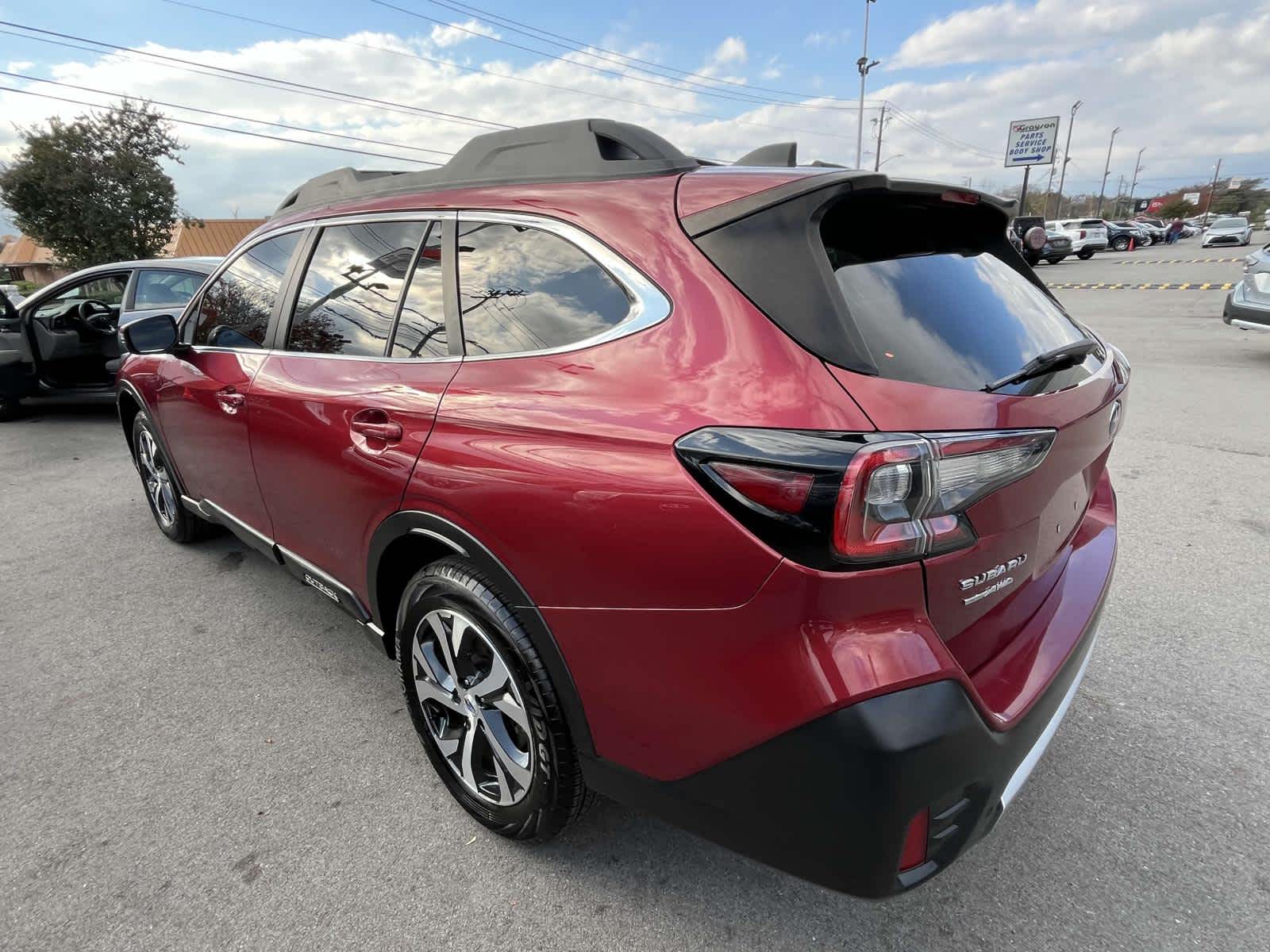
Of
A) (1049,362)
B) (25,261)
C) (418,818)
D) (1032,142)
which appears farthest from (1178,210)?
(25,261)

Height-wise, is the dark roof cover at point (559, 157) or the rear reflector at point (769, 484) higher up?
the dark roof cover at point (559, 157)

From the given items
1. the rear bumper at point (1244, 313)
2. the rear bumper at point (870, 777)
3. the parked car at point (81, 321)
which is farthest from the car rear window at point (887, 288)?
the rear bumper at point (1244, 313)

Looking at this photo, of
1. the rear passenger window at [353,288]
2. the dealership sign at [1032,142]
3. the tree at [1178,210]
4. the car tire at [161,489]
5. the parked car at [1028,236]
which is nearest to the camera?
the rear passenger window at [353,288]

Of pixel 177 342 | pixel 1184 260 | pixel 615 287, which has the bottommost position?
pixel 1184 260

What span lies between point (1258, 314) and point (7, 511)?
12187 mm

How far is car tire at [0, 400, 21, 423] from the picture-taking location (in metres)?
7.74

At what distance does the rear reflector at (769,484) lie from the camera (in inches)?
52.4

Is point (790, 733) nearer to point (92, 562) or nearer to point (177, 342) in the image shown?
point (177, 342)

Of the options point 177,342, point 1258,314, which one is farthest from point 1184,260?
point 177,342

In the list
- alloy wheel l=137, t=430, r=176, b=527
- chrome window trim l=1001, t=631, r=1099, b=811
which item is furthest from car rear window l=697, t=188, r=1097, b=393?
alloy wheel l=137, t=430, r=176, b=527

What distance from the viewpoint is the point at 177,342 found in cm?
350

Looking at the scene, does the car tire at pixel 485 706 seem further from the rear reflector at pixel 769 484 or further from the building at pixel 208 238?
the building at pixel 208 238

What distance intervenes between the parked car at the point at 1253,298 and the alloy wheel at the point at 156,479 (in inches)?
421

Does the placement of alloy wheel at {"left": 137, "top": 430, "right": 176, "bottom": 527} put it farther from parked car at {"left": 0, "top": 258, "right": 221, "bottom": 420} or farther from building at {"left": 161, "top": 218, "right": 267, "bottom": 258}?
building at {"left": 161, "top": 218, "right": 267, "bottom": 258}
